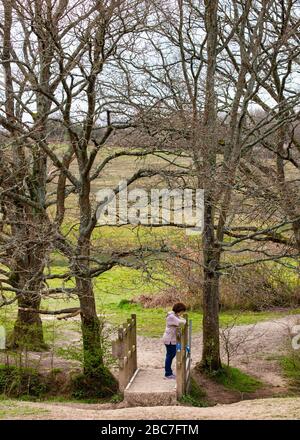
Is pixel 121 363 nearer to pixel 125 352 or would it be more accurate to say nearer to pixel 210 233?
pixel 125 352

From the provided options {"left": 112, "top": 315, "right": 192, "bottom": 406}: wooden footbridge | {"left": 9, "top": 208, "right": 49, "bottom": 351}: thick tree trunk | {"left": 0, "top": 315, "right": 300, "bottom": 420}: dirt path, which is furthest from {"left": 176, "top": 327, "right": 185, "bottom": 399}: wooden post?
{"left": 9, "top": 208, "right": 49, "bottom": 351}: thick tree trunk

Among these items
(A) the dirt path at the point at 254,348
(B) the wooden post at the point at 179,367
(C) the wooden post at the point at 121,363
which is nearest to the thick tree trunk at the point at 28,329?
(A) the dirt path at the point at 254,348

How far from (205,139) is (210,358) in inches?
209

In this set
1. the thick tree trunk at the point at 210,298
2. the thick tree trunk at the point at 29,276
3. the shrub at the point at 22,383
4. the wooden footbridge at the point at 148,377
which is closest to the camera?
the wooden footbridge at the point at 148,377

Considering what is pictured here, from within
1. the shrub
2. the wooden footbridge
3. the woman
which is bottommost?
the shrub

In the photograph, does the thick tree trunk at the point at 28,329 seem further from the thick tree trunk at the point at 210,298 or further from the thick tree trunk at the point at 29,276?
the thick tree trunk at the point at 210,298

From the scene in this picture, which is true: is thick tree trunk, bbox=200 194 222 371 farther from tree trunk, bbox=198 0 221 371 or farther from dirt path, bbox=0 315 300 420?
dirt path, bbox=0 315 300 420

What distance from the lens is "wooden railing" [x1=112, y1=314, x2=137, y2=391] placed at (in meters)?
15.1

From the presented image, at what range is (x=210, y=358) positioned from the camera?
18.3 m

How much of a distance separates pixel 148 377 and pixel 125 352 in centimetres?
122

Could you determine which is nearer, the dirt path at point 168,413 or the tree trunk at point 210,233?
the dirt path at point 168,413

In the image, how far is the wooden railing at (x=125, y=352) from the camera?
15.1 metres

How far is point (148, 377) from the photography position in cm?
1634
